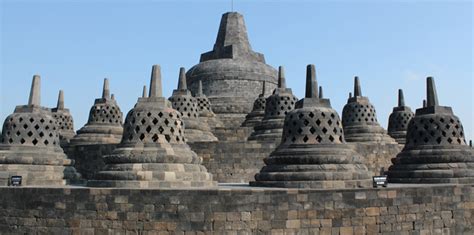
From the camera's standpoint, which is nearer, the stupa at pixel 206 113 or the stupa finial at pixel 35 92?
the stupa finial at pixel 35 92

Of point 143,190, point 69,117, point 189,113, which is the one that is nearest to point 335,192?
point 143,190

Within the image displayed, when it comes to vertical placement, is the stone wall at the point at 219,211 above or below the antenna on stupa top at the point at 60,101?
below

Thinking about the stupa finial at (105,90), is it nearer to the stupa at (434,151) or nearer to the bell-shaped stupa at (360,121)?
the bell-shaped stupa at (360,121)

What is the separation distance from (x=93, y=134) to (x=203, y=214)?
11.8 metres

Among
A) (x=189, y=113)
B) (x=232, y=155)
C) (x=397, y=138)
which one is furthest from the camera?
(x=397, y=138)

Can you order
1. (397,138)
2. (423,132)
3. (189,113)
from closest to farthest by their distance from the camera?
(423,132) < (189,113) < (397,138)

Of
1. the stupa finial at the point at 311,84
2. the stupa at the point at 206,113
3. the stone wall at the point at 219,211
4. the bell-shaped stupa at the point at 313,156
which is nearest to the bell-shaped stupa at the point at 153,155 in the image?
the stone wall at the point at 219,211

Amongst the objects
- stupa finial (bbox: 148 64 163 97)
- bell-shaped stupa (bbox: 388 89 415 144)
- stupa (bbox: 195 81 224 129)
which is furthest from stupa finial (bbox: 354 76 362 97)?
stupa finial (bbox: 148 64 163 97)

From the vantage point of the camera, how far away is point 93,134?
19.0m

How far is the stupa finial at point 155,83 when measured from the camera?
11543 millimetres

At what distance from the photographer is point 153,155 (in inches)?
407

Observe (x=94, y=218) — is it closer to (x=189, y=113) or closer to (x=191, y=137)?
(x=191, y=137)

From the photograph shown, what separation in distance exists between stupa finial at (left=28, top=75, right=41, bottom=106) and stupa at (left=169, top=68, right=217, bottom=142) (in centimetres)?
635

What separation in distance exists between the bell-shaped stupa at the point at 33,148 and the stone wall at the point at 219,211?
7.36 ft
